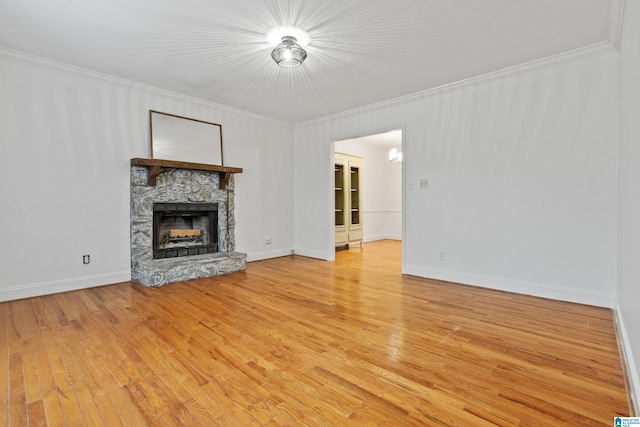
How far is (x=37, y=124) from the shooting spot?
129 inches

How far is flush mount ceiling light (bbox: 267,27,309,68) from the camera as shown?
2.73m

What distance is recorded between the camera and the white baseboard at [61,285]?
10.2 ft

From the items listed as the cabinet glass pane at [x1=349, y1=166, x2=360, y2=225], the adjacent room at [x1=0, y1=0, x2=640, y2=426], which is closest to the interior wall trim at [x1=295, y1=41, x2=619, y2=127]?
the adjacent room at [x1=0, y1=0, x2=640, y2=426]

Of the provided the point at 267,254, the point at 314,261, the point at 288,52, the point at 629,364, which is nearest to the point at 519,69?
the point at 288,52

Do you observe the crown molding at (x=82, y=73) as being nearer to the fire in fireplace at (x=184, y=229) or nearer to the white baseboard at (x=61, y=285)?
the fire in fireplace at (x=184, y=229)

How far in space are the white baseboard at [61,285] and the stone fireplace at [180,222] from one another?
0.64 feet

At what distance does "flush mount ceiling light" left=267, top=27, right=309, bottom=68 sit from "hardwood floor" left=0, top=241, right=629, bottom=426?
2383 mm

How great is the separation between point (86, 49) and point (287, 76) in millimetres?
2045

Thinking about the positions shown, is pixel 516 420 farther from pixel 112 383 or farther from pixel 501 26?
pixel 501 26

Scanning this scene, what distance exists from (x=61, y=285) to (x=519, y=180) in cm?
521

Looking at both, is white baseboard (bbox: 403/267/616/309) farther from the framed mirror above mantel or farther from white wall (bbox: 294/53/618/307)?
the framed mirror above mantel

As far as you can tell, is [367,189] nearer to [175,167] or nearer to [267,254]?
[267,254]

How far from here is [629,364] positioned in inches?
69.9

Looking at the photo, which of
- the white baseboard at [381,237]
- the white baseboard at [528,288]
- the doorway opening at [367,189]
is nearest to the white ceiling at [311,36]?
the doorway opening at [367,189]
